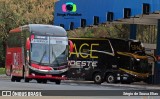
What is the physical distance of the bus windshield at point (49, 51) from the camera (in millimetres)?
27438

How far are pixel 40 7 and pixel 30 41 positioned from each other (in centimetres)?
3344

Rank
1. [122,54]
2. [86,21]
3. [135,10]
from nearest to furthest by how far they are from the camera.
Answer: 1. [135,10]
2. [122,54]
3. [86,21]

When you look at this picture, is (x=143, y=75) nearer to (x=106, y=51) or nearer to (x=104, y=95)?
(x=106, y=51)

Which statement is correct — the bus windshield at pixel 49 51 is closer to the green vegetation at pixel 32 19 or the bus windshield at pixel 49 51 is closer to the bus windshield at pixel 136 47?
the bus windshield at pixel 136 47

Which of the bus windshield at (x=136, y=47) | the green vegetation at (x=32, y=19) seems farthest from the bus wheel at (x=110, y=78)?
the green vegetation at (x=32, y=19)

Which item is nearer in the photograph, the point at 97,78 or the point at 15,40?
the point at 15,40

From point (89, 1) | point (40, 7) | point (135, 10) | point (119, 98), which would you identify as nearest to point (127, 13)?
point (135, 10)

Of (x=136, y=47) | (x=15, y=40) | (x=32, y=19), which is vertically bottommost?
(x=136, y=47)

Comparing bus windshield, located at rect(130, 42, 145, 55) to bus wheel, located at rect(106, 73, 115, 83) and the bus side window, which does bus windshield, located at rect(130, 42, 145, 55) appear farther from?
the bus side window

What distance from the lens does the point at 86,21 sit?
37.8m

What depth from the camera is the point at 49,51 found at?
90.8ft

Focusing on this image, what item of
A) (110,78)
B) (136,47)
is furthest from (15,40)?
(136,47)

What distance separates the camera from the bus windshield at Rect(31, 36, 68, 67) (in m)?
27.4

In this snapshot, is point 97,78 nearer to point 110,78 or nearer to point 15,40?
point 110,78
